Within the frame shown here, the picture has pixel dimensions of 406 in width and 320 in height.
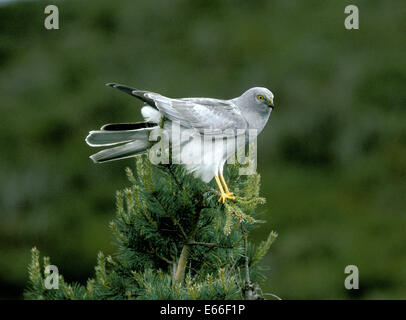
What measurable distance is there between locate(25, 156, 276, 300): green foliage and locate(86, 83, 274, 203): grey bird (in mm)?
62

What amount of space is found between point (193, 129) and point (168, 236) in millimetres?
521

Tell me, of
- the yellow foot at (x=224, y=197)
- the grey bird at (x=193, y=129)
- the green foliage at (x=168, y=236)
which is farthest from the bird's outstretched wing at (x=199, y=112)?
the yellow foot at (x=224, y=197)

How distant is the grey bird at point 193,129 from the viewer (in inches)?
70.0

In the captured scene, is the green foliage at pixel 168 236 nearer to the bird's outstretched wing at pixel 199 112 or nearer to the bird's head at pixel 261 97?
the bird's outstretched wing at pixel 199 112

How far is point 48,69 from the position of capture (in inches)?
184

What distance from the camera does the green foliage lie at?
156 centimetres

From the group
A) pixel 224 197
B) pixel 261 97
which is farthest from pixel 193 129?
pixel 224 197

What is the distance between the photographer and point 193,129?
2008mm

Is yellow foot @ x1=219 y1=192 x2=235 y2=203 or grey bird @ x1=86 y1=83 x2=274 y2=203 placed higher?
grey bird @ x1=86 y1=83 x2=274 y2=203

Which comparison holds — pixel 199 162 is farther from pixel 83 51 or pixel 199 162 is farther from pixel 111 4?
pixel 111 4

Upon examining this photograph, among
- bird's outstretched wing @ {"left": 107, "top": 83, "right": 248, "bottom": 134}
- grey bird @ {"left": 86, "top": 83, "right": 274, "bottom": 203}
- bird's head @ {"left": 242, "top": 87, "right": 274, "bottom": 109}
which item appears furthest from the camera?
bird's head @ {"left": 242, "top": 87, "right": 274, "bottom": 109}

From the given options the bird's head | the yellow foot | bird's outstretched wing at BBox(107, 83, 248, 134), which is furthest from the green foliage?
the bird's head

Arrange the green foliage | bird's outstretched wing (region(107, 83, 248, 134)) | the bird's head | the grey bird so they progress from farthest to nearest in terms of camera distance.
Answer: the bird's head, bird's outstretched wing (region(107, 83, 248, 134)), the grey bird, the green foliage

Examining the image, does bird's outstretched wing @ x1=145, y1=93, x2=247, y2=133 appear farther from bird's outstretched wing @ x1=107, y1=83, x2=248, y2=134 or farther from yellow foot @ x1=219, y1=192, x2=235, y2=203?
yellow foot @ x1=219, y1=192, x2=235, y2=203
